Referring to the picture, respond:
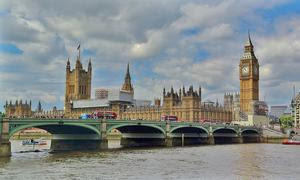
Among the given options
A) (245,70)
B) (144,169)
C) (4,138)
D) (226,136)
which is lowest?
(144,169)

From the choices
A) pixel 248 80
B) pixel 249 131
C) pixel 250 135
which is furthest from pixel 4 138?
pixel 248 80

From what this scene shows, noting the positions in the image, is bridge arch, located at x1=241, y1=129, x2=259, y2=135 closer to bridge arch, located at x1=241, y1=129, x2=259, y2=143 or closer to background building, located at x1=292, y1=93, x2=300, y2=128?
bridge arch, located at x1=241, y1=129, x2=259, y2=143

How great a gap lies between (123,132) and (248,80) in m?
101

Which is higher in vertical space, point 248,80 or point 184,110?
point 248,80

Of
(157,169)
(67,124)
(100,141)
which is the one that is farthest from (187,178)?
(100,141)

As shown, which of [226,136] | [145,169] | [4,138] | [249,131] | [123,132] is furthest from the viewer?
[249,131]

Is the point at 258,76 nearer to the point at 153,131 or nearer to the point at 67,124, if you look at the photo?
the point at 153,131

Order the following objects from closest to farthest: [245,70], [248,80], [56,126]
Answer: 1. [56,126]
2. [248,80]
3. [245,70]

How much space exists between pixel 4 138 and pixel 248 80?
5613 inches

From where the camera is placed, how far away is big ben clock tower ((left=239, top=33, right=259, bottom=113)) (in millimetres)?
188625

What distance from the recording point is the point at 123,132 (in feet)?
329

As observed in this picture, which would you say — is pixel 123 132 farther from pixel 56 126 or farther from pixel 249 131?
pixel 249 131

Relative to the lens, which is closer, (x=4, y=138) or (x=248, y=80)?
(x=4, y=138)

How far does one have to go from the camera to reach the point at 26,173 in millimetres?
44062
